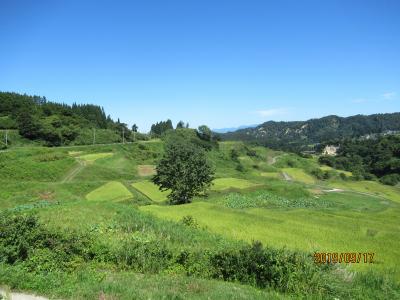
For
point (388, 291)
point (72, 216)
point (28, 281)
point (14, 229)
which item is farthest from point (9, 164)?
point (388, 291)

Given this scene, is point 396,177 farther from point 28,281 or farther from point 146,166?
point 28,281

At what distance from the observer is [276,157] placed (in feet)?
514

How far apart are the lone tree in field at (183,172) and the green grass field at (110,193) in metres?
7.18

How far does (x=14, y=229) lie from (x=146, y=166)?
6811 centimetres

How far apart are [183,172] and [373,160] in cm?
13636

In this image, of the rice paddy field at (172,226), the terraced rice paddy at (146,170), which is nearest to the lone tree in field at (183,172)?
the rice paddy field at (172,226)

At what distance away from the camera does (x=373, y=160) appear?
520 feet

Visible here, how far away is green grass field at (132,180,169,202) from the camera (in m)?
52.5

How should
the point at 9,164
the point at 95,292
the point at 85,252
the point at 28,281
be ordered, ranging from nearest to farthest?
the point at 95,292 → the point at 28,281 → the point at 85,252 → the point at 9,164

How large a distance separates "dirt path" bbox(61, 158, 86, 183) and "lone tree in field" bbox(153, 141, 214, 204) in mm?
23687

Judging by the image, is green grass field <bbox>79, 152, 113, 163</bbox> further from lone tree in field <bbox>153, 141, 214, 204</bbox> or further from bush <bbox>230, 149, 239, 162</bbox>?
bush <bbox>230, 149, 239, 162</bbox>
